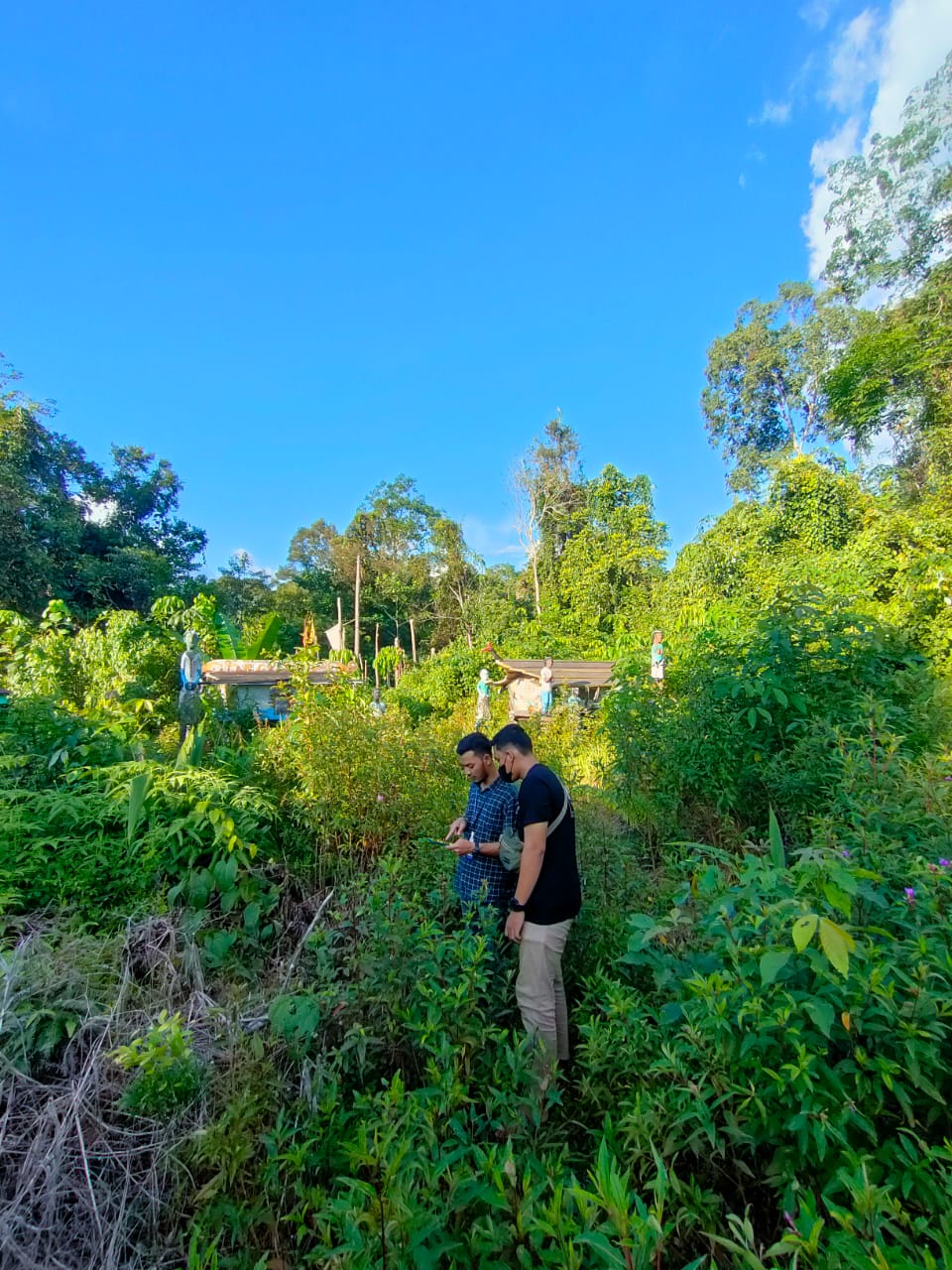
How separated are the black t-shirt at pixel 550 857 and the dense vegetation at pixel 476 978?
1.09 ft

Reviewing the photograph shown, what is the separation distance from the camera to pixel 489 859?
2.99m

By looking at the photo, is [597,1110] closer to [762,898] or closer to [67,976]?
[762,898]

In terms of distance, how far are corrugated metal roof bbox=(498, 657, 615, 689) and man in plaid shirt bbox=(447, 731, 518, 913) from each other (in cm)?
1175

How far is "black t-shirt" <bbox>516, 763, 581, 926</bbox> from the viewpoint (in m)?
2.60

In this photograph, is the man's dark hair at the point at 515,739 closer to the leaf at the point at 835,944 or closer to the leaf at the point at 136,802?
the leaf at the point at 835,944

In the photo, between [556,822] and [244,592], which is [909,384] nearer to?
[556,822]

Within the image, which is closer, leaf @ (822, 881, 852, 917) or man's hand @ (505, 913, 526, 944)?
leaf @ (822, 881, 852, 917)

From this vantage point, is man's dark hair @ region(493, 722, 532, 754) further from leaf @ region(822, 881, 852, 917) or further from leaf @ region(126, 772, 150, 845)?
leaf @ region(126, 772, 150, 845)

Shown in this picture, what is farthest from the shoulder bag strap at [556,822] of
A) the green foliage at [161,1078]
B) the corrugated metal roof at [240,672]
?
the corrugated metal roof at [240,672]

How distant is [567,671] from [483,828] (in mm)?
13258

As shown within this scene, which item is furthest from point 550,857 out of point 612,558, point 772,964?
point 612,558

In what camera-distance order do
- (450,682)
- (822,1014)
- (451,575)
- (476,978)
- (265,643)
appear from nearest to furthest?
(822,1014) → (476,978) → (265,643) → (450,682) → (451,575)

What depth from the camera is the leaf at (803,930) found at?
121 centimetres

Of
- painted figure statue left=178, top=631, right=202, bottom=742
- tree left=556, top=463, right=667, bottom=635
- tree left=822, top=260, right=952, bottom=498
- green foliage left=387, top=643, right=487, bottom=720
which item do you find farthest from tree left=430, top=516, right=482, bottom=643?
painted figure statue left=178, top=631, right=202, bottom=742
